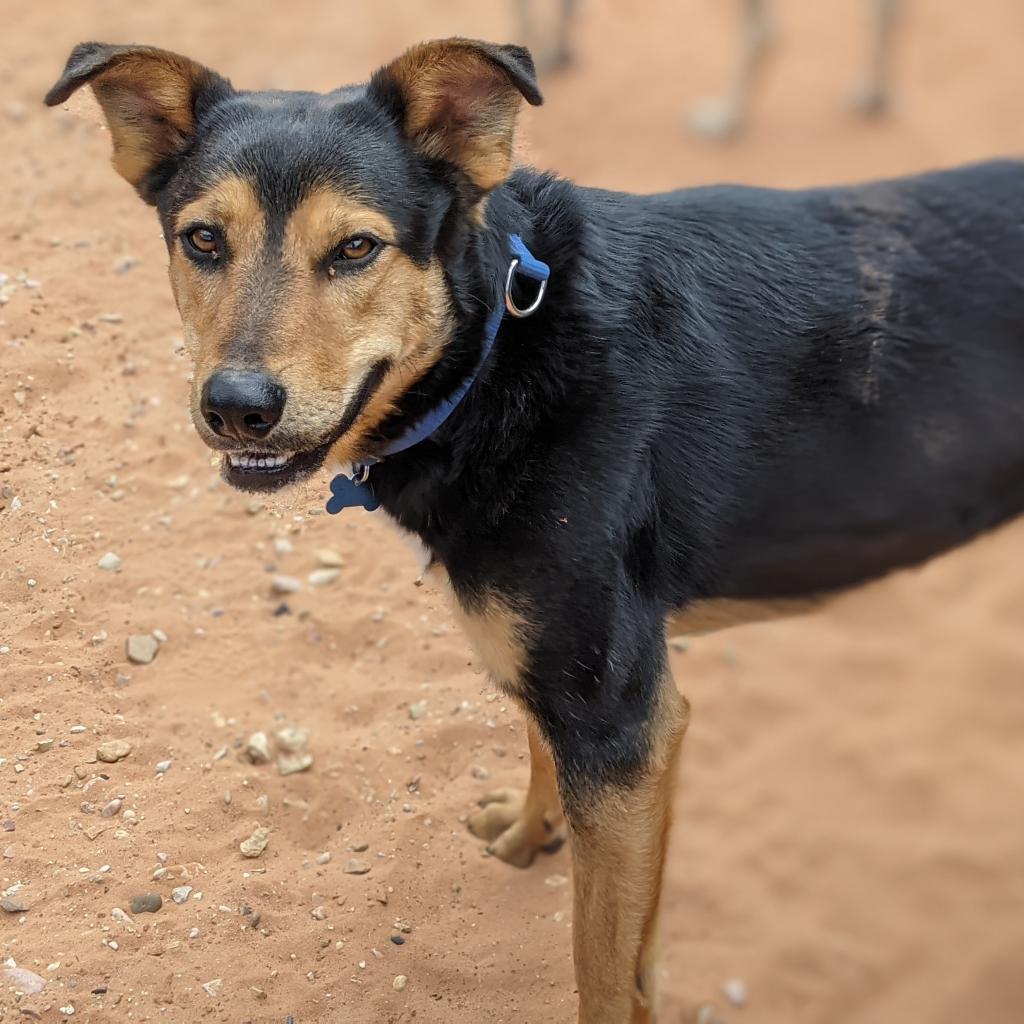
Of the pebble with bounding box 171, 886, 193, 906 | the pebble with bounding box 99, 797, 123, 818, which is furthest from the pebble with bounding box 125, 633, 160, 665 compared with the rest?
the pebble with bounding box 171, 886, 193, 906

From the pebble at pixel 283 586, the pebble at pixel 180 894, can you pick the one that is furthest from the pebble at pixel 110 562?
the pebble at pixel 180 894

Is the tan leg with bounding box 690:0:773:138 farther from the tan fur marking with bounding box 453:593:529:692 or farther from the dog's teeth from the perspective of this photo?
the dog's teeth

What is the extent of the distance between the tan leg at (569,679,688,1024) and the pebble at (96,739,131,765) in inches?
61.5

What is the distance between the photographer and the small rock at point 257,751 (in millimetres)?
3887

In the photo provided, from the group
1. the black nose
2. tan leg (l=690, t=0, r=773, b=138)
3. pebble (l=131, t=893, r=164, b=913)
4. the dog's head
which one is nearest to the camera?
the black nose

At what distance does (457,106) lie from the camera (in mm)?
2850

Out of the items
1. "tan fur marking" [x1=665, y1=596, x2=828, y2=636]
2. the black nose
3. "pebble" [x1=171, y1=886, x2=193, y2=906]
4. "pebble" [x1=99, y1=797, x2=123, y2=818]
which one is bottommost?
"pebble" [x1=171, y1=886, x2=193, y2=906]

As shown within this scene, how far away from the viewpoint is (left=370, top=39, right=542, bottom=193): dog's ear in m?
2.77

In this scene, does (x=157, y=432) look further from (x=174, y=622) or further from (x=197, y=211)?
(x=197, y=211)

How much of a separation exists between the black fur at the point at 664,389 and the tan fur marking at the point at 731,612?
0.18 ft

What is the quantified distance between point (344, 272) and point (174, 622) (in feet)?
6.42

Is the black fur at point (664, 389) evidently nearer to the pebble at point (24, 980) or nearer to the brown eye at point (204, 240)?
the brown eye at point (204, 240)

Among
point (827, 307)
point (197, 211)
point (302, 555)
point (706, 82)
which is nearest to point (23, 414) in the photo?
point (302, 555)

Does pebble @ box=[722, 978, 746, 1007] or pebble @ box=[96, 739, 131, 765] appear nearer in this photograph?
pebble @ box=[96, 739, 131, 765]
